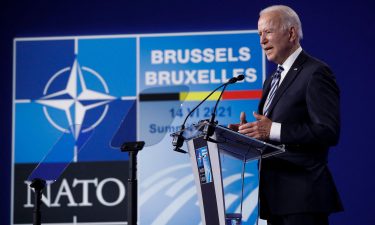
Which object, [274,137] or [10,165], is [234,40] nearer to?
[10,165]

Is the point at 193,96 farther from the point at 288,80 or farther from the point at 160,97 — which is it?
the point at 288,80

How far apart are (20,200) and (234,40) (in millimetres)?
2216

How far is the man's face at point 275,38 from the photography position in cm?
255

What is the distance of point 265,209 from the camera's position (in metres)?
2.36

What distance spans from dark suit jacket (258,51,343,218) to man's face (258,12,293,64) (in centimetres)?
16

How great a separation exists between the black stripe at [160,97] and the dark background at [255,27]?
55cm

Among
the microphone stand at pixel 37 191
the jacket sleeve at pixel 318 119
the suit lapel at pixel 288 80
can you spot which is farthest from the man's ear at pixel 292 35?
the microphone stand at pixel 37 191

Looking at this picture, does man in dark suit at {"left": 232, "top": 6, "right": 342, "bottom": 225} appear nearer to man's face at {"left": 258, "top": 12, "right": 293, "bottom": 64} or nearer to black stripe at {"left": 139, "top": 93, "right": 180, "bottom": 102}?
man's face at {"left": 258, "top": 12, "right": 293, "bottom": 64}

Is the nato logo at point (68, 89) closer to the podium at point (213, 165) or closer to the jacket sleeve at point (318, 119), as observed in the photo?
the podium at point (213, 165)

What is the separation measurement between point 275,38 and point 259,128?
49 centimetres

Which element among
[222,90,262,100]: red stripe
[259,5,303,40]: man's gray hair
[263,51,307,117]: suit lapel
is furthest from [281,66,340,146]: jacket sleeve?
[222,90,262,100]: red stripe

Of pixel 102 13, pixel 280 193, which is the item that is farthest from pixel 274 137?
pixel 102 13

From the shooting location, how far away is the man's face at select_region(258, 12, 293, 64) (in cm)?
255

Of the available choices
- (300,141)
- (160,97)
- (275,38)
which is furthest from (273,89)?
(160,97)
